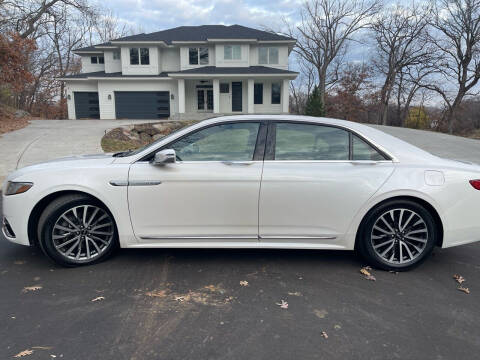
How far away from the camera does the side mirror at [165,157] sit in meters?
3.16

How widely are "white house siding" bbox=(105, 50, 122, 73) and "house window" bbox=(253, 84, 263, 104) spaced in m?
12.4

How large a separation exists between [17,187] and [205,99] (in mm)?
24904

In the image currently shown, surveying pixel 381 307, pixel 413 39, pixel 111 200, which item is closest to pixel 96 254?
pixel 111 200

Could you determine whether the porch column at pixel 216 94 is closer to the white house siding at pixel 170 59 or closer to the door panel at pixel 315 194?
the white house siding at pixel 170 59

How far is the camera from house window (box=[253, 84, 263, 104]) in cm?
2633

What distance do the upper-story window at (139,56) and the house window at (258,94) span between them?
367 inches

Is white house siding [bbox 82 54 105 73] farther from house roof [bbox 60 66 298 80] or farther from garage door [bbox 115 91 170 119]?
garage door [bbox 115 91 170 119]

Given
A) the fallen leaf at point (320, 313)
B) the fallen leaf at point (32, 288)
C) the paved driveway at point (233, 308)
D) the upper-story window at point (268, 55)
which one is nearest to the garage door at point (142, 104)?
the upper-story window at point (268, 55)

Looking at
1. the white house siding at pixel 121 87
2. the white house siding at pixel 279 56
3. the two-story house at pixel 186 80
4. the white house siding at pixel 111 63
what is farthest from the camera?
the white house siding at pixel 111 63

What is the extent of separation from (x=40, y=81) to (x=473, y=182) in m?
44.9

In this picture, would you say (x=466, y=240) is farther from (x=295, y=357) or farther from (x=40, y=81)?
(x=40, y=81)

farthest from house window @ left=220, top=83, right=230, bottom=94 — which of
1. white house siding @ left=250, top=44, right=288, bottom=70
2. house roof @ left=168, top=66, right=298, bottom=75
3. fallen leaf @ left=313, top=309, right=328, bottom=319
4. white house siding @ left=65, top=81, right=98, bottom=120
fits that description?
fallen leaf @ left=313, top=309, right=328, bottom=319

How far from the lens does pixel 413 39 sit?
35500 mm

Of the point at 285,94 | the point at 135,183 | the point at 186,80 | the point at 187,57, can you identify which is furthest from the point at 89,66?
the point at 135,183
